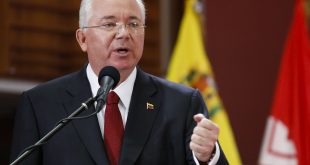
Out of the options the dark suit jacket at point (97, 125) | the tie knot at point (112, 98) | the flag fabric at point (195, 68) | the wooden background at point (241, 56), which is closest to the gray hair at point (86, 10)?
the dark suit jacket at point (97, 125)

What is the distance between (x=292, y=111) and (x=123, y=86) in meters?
2.98

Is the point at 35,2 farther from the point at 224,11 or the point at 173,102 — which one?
the point at 173,102

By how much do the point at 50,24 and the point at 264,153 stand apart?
2008 millimetres

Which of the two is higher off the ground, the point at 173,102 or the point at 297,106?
the point at 173,102

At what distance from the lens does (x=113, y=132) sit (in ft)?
9.84

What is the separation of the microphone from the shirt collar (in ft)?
0.72

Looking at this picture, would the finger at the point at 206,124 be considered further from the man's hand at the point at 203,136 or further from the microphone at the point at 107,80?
the microphone at the point at 107,80

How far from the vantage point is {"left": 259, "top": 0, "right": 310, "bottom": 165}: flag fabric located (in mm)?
5719

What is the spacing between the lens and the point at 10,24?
640 cm

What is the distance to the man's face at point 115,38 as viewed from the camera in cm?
306

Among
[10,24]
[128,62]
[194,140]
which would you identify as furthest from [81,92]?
[10,24]

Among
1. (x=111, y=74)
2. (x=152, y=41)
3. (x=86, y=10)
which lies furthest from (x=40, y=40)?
(x=111, y=74)

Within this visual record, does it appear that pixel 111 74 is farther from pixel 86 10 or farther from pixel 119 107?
pixel 86 10

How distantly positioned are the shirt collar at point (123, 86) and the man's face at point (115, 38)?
0.08 ft
